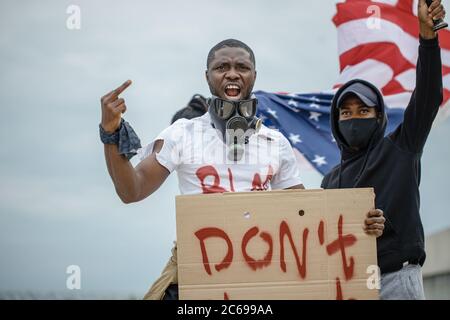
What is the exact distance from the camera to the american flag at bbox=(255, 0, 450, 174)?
9.92m

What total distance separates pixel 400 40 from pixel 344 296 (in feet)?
22.7

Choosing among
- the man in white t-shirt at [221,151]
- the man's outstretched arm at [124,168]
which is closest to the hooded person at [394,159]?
the man in white t-shirt at [221,151]

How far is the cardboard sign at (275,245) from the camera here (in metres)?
3.76

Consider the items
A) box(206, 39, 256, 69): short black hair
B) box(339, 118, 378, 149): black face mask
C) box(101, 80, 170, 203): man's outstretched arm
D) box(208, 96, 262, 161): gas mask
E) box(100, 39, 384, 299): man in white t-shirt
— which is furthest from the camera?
box(339, 118, 378, 149): black face mask

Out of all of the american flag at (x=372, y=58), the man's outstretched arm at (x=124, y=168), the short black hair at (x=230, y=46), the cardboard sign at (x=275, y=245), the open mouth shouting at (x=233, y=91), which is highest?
the american flag at (x=372, y=58)

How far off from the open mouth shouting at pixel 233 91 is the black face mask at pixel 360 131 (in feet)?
2.79

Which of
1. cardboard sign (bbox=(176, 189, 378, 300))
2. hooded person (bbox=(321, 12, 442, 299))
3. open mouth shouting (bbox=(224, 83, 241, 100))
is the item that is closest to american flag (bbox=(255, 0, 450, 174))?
hooded person (bbox=(321, 12, 442, 299))

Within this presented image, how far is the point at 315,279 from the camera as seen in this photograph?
3768 mm

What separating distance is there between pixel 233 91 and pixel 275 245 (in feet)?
3.48

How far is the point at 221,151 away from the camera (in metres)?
4.35

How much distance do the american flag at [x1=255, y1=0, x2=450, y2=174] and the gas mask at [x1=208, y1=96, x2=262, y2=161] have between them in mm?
5527

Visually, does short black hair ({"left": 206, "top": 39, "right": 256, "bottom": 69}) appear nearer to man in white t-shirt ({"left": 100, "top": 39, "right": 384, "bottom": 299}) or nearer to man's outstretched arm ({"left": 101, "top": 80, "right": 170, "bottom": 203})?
man in white t-shirt ({"left": 100, "top": 39, "right": 384, "bottom": 299})

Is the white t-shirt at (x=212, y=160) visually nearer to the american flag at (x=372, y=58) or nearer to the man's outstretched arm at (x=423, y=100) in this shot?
the man's outstretched arm at (x=423, y=100)
